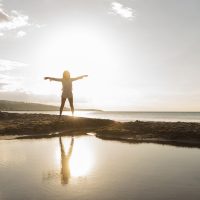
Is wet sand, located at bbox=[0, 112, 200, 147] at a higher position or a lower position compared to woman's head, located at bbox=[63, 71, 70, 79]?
lower

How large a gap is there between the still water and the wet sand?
135 inches

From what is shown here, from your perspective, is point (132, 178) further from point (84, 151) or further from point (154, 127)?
point (154, 127)

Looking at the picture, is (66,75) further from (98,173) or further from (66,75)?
(98,173)

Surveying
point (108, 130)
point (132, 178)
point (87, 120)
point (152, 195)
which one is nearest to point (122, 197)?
point (152, 195)

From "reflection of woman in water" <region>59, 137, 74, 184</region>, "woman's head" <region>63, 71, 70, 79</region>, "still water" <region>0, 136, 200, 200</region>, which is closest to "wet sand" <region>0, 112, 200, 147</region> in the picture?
"woman's head" <region>63, 71, 70, 79</region>

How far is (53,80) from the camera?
21.5 meters

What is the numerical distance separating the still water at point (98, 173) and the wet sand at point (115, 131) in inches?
135

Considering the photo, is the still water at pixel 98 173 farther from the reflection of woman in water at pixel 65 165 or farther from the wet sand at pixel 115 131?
the wet sand at pixel 115 131

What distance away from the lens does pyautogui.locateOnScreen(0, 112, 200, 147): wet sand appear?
640 inches

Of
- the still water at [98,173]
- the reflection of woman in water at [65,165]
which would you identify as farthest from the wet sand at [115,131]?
the reflection of woman in water at [65,165]

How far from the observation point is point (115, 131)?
18.6 m

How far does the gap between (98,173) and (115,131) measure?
33.8 feet

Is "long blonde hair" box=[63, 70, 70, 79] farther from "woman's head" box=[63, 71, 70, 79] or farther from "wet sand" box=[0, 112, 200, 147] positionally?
"wet sand" box=[0, 112, 200, 147]

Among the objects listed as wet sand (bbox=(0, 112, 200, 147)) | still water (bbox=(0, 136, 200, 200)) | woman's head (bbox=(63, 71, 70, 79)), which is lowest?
still water (bbox=(0, 136, 200, 200))
